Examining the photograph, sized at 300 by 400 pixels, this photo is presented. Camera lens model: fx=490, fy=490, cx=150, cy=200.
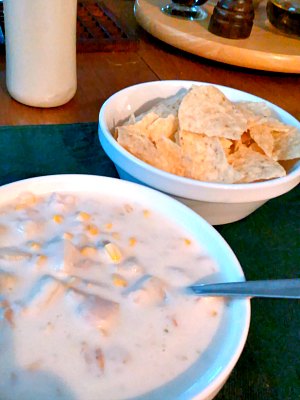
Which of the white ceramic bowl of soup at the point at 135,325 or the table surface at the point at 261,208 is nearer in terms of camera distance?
the white ceramic bowl of soup at the point at 135,325

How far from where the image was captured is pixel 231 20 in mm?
1687

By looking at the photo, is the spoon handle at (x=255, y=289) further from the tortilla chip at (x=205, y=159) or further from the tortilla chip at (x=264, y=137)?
the tortilla chip at (x=264, y=137)

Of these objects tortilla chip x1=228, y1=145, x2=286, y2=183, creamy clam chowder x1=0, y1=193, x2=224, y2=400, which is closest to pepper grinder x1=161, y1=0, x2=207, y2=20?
tortilla chip x1=228, y1=145, x2=286, y2=183

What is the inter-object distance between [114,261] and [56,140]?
517 millimetres

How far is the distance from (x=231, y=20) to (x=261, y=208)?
880mm

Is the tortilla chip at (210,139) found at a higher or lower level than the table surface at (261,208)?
higher

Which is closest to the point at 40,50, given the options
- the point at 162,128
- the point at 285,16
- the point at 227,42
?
the point at 162,128

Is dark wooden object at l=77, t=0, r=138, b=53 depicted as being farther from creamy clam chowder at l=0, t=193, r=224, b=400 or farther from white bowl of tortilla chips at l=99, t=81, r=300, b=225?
creamy clam chowder at l=0, t=193, r=224, b=400

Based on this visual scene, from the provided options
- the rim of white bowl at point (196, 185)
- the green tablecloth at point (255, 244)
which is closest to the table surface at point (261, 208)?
the green tablecloth at point (255, 244)

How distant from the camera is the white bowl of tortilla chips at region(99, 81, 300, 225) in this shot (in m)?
0.92

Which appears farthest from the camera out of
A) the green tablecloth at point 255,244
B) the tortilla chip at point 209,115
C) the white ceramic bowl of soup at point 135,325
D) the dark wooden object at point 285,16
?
the dark wooden object at point 285,16

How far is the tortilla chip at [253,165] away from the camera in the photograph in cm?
96

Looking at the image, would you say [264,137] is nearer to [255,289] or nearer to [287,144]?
[287,144]

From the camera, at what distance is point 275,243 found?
99 centimetres
